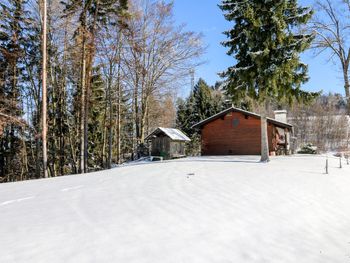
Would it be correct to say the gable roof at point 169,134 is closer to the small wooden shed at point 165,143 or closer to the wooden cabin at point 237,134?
the small wooden shed at point 165,143

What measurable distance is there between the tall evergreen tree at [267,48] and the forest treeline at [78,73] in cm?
697

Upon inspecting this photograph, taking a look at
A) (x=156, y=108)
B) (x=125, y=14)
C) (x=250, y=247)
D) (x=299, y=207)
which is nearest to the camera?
(x=250, y=247)

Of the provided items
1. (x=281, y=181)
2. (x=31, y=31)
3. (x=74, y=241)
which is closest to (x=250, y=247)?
(x=74, y=241)

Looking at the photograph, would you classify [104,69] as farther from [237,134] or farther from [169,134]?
[237,134]

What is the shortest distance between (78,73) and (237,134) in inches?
522

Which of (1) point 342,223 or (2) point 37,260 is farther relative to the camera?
(1) point 342,223

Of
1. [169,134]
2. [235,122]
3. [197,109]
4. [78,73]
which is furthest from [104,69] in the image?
[197,109]

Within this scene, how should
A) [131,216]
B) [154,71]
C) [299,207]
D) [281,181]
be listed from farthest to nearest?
[154,71]
[281,181]
[299,207]
[131,216]

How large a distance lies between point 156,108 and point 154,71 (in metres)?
5.67

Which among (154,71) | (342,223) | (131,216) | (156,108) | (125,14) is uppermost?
(125,14)

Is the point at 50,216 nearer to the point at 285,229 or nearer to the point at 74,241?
the point at 74,241

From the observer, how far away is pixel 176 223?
550 cm

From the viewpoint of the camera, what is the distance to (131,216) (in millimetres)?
5750

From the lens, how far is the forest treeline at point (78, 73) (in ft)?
59.2
